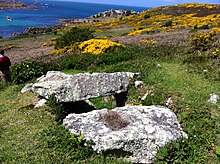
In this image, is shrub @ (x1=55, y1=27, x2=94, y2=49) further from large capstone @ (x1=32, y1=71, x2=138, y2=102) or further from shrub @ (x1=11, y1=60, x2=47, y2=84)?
large capstone @ (x1=32, y1=71, x2=138, y2=102)

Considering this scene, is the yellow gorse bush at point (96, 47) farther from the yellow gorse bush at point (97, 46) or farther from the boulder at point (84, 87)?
the boulder at point (84, 87)

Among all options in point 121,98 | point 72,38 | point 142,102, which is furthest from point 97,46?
point 142,102

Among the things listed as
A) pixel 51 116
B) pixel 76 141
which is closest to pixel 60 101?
pixel 51 116

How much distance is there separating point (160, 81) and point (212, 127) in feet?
17.7

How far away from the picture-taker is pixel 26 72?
23688mm

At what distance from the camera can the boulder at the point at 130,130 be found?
1163 centimetres

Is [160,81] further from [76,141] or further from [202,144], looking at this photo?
[76,141]

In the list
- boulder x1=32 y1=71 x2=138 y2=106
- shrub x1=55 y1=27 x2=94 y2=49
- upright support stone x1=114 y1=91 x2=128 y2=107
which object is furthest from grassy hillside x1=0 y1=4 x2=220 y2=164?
shrub x1=55 y1=27 x2=94 y2=49

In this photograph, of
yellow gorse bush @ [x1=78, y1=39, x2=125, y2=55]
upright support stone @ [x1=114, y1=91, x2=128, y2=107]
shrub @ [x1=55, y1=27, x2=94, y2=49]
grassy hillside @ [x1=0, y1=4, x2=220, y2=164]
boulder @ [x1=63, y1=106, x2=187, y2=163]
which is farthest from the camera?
shrub @ [x1=55, y1=27, x2=94, y2=49]

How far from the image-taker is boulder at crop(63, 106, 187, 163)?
11.6 m

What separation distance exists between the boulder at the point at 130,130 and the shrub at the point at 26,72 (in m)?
11.2

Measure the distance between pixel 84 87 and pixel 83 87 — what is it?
0.20 ft

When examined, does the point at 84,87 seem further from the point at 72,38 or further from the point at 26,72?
the point at 72,38

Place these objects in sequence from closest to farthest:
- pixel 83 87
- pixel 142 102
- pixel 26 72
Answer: pixel 83 87, pixel 142 102, pixel 26 72
